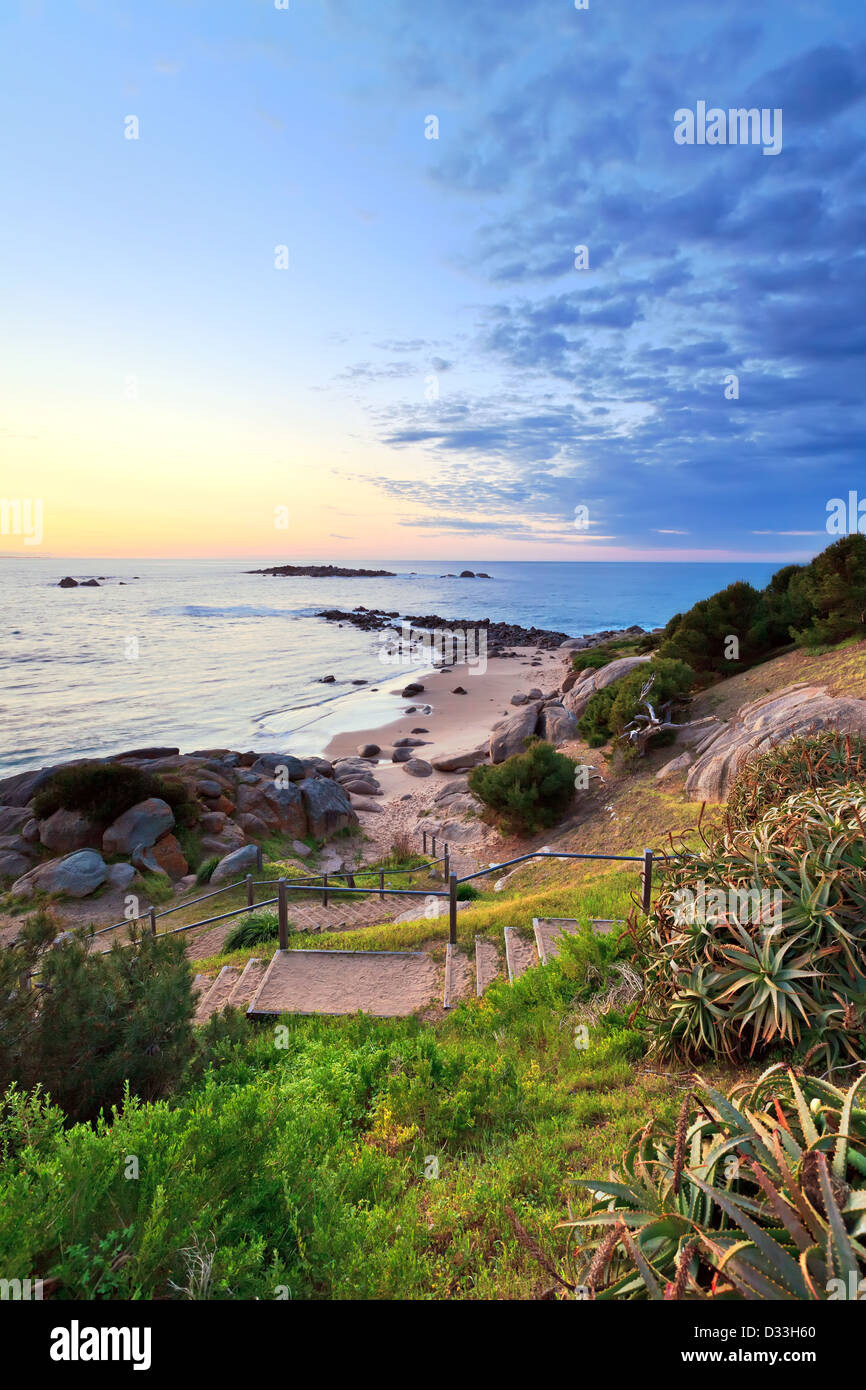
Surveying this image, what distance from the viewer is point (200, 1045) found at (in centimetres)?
498

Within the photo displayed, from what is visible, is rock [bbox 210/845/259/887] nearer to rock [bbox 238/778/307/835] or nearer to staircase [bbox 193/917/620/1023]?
rock [bbox 238/778/307/835]

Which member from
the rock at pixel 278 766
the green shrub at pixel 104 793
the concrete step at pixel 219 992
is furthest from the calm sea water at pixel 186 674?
the concrete step at pixel 219 992

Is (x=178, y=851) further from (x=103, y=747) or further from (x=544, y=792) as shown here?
(x=103, y=747)

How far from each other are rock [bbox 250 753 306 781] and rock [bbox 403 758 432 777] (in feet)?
15.9

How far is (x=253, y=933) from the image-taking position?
1137cm

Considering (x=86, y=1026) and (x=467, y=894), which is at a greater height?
(x=86, y=1026)

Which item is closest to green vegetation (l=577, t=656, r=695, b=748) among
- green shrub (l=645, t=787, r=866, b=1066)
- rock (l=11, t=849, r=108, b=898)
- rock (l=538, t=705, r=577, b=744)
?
rock (l=538, t=705, r=577, b=744)

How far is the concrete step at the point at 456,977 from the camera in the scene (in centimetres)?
712

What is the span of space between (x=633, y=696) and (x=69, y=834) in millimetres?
17495

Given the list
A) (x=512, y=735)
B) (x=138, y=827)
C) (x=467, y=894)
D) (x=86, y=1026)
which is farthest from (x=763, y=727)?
(x=138, y=827)

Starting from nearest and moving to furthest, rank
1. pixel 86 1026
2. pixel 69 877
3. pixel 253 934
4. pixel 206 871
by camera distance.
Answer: pixel 86 1026
pixel 253 934
pixel 69 877
pixel 206 871

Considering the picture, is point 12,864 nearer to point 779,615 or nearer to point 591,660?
point 779,615

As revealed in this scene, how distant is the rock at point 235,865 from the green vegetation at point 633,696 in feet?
36.3
